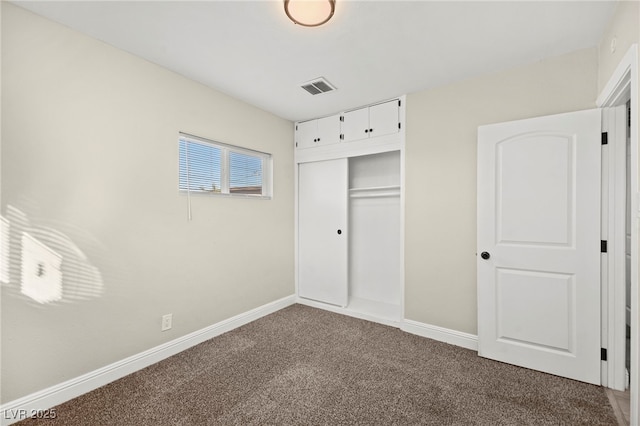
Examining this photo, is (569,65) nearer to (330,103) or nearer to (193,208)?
(330,103)

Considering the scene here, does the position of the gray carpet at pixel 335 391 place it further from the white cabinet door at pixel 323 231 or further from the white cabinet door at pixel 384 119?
the white cabinet door at pixel 384 119

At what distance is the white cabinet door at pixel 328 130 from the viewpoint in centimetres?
356

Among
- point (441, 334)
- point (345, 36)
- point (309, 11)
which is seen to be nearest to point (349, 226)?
point (441, 334)

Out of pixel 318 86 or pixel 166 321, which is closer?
pixel 166 321

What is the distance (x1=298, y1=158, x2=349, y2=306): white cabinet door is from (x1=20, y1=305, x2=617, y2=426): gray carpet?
3.33 ft

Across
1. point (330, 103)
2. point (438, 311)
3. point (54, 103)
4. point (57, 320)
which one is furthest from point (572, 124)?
point (57, 320)

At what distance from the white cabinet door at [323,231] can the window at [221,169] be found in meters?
0.59

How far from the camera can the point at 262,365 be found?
2.35 meters

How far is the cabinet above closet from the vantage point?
3135 millimetres

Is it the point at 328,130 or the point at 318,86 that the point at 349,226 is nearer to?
the point at 328,130

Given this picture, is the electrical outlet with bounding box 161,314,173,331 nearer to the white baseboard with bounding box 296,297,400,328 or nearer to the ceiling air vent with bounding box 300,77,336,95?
the white baseboard with bounding box 296,297,400,328

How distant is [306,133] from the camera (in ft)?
A: 12.5

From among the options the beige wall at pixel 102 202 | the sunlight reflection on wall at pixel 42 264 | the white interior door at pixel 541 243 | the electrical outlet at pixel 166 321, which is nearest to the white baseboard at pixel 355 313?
the white interior door at pixel 541 243

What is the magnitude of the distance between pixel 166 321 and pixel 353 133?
274cm
